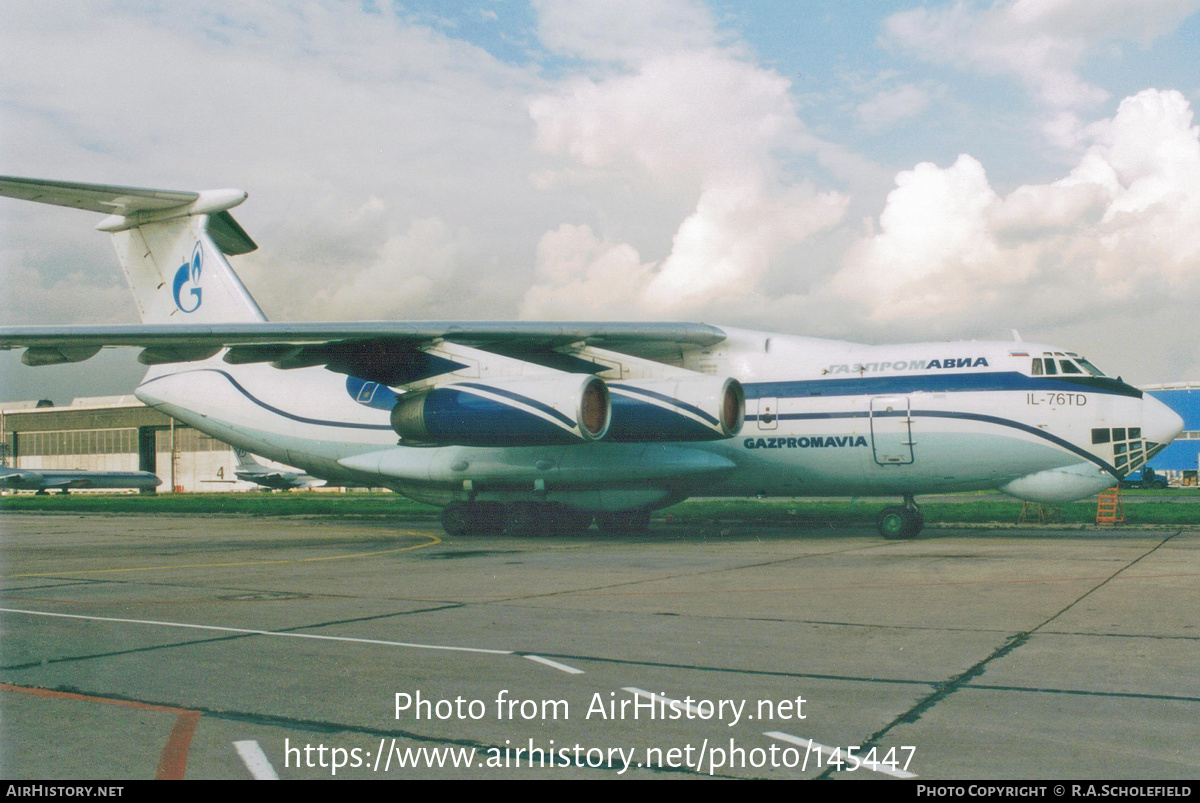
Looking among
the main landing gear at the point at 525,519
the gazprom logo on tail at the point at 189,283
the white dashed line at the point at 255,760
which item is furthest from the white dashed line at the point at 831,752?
the gazprom logo on tail at the point at 189,283

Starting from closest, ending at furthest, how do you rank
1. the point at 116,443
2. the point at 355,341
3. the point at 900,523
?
the point at 900,523 < the point at 355,341 < the point at 116,443

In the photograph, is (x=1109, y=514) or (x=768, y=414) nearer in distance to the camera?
(x=768, y=414)

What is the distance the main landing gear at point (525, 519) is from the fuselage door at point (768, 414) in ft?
9.26

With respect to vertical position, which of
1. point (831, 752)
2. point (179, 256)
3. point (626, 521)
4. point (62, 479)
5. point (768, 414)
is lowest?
point (831, 752)

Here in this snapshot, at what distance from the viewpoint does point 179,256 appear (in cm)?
1928

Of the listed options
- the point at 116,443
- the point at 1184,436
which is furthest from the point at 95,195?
the point at 116,443

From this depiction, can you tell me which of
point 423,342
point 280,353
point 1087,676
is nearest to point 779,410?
point 423,342

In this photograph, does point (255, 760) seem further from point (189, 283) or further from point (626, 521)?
point (189, 283)

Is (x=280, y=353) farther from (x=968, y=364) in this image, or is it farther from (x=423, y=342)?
(x=968, y=364)

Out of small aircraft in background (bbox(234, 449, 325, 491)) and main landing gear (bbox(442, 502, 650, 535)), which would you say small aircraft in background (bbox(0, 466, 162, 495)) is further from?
main landing gear (bbox(442, 502, 650, 535))

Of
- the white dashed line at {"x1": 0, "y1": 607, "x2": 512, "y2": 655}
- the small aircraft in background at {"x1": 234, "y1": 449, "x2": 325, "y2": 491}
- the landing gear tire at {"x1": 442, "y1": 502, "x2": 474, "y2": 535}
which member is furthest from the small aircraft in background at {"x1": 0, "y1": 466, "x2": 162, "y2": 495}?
the white dashed line at {"x1": 0, "y1": 607, "x2": 512, "y2": 655}

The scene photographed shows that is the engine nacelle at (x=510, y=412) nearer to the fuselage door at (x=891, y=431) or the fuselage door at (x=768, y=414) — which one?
the fuselage door at (x=768, y=414)

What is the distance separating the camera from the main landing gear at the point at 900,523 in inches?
602

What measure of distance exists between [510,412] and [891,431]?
5.90 m
